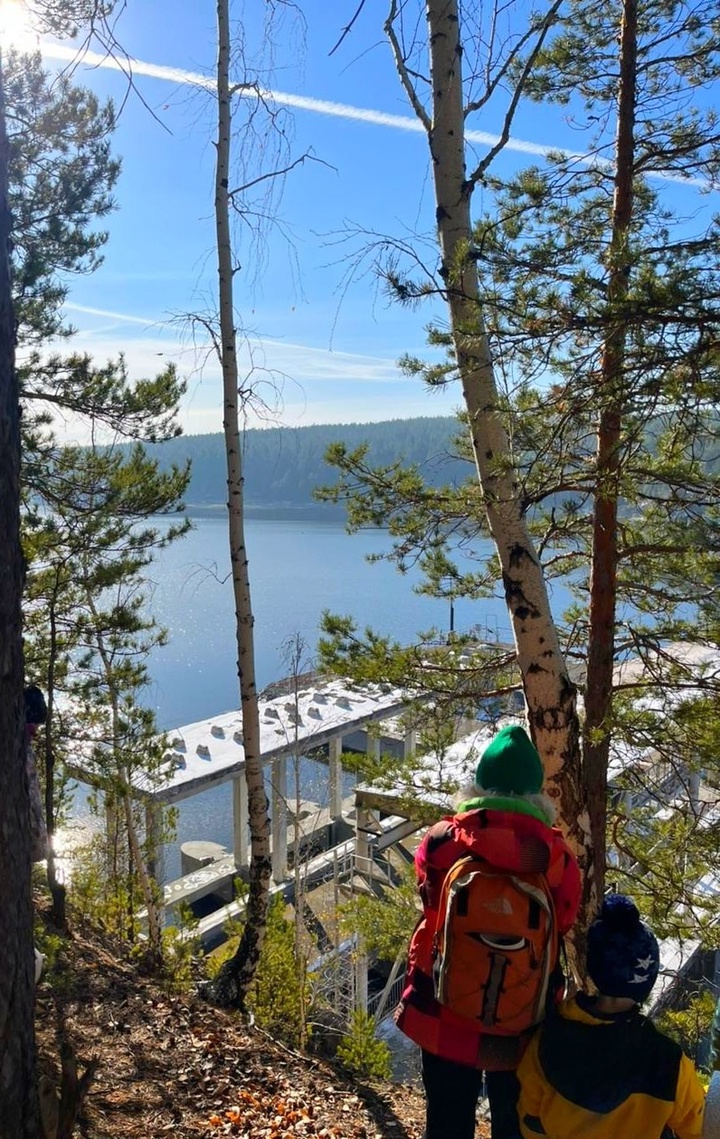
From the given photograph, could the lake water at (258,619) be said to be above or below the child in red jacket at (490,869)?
below

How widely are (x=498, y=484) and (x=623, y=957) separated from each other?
197cm

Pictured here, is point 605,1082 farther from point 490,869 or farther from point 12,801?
point 12,801

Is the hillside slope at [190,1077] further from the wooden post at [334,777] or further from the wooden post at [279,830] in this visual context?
the wooden post at [334,777]

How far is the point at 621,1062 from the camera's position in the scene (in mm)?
1647

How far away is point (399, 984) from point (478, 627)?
864 centimetres

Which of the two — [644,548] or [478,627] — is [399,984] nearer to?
[478,627]

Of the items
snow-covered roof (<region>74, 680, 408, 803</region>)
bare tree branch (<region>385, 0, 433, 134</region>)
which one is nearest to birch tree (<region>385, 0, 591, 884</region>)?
bare tree branch (<region>385, 0, 433, 134</region>)

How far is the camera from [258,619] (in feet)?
100.0

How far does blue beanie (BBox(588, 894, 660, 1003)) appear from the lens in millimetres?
1684

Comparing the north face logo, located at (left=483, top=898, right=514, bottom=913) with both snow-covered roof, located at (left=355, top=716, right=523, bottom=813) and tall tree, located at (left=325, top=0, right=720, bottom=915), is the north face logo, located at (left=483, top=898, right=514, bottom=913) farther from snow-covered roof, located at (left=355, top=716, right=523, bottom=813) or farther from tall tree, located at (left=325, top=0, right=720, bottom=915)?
snow-covered roof, located at (left=355, top=716, right=523, bottom=813)

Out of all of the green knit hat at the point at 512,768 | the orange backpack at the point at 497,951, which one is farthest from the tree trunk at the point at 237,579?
the orange backpack at the point at 497,951

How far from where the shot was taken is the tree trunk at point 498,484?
3.11 m

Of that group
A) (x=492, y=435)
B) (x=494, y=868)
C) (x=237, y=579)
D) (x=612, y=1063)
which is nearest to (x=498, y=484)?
(x=492, y=435)

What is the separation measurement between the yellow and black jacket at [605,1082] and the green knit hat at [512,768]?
51 centimetres
